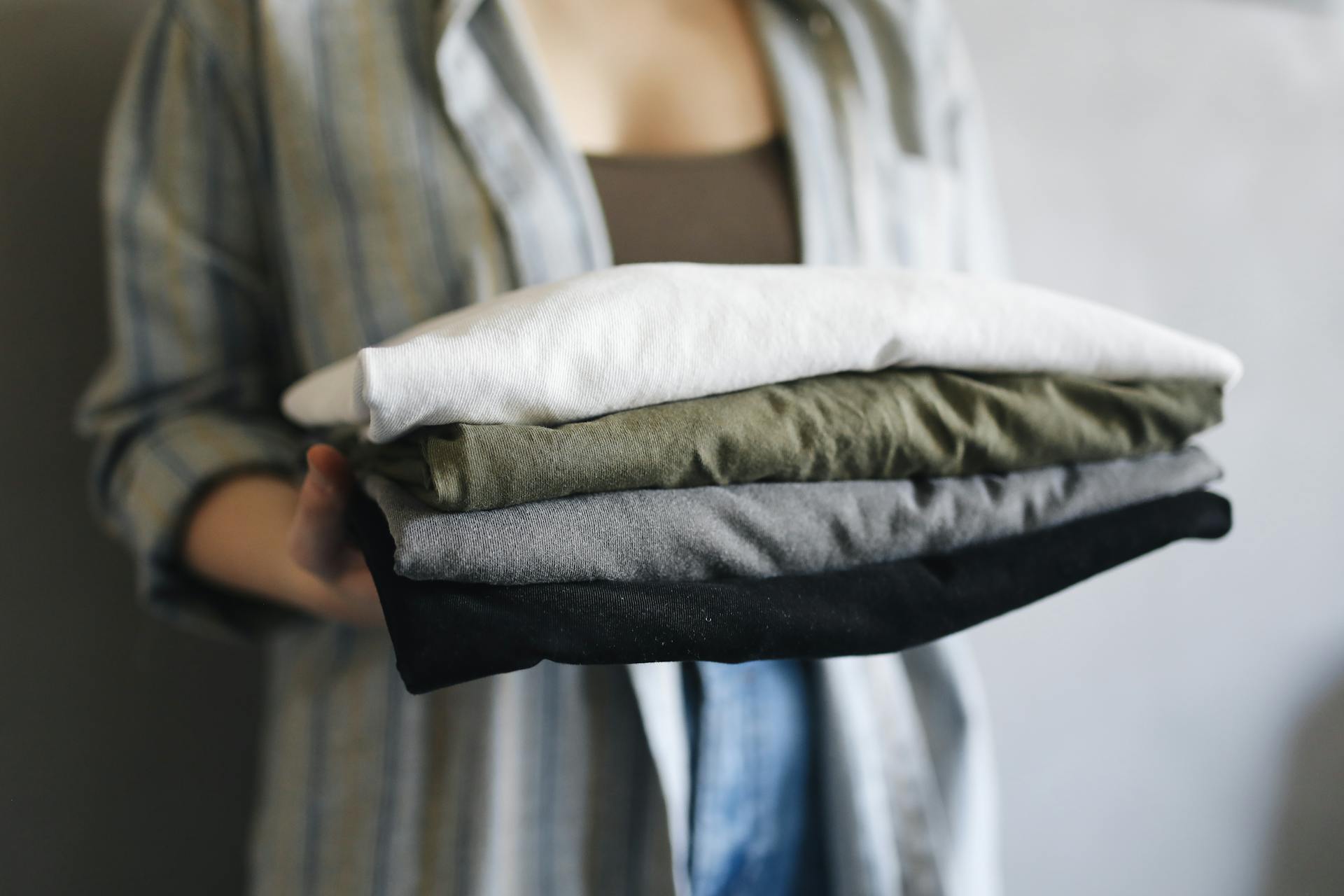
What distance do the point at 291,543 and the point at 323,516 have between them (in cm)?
2

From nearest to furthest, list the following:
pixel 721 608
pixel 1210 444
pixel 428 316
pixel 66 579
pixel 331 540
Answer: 1. pixel 721 608
2. pixel 331 540
3. pixel 428 316
4. pixel 66 579
5. pixel 1210 444

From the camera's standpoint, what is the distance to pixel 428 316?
1.78ft

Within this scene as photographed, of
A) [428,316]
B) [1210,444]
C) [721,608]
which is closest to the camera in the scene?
[721,608]

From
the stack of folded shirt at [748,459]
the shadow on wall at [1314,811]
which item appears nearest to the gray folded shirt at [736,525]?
the stack of folded shirt at [748,459]

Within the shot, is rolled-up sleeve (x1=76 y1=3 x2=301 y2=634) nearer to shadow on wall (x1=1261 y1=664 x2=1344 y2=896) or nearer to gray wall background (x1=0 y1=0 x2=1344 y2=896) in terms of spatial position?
gray wall background (x1=0 y1=0 x2=1344 y2=896)

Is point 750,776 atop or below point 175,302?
below

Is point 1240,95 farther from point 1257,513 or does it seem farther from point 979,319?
point 979,319

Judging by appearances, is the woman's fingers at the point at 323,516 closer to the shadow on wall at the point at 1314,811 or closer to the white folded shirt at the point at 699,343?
the white folded shirt at the point at 699,343

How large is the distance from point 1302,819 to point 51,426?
1165 mm

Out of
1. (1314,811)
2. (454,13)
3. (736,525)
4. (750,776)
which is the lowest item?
(1314,811)

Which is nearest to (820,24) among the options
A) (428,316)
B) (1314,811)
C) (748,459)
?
(428,316)

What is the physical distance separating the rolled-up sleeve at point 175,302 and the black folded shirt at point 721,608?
237 millimetres

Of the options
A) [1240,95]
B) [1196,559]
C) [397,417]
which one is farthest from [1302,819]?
[397,417]

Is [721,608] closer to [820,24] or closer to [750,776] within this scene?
[750,776]
